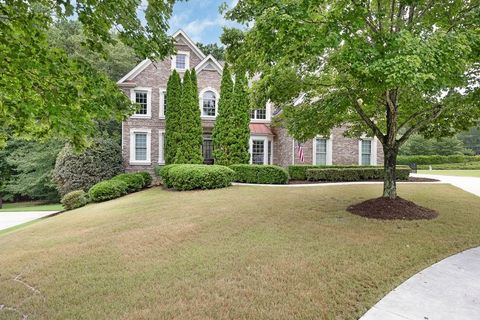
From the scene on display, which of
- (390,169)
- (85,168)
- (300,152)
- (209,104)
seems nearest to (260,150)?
(300,152)

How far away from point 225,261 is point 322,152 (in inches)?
658

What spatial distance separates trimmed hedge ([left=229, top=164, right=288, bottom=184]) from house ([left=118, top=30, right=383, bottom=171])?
3.58 meters

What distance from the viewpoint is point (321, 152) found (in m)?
21.0

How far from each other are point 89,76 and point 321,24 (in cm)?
449

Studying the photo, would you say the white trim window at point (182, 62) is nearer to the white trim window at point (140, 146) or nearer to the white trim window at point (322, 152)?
the white trim window at point (140, 146)

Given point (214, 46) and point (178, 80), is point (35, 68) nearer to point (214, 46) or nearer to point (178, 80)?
point (178, 80)

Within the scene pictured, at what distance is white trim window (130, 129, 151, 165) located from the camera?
21328 mm

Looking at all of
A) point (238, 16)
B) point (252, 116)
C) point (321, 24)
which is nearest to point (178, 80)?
point (252, 116)

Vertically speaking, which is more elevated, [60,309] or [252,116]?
[252,116]

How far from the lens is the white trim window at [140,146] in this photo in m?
21.3

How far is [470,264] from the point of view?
547 centimetres

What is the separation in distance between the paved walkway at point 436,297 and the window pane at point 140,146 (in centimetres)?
1926

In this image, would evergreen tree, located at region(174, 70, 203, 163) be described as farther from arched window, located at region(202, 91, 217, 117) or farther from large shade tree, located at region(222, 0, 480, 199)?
large shade tree, located at region(222, 0, 480, 199)

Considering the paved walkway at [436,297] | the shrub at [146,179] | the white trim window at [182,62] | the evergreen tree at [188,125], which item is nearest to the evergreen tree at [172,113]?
the evergreen tree at [188,125]
